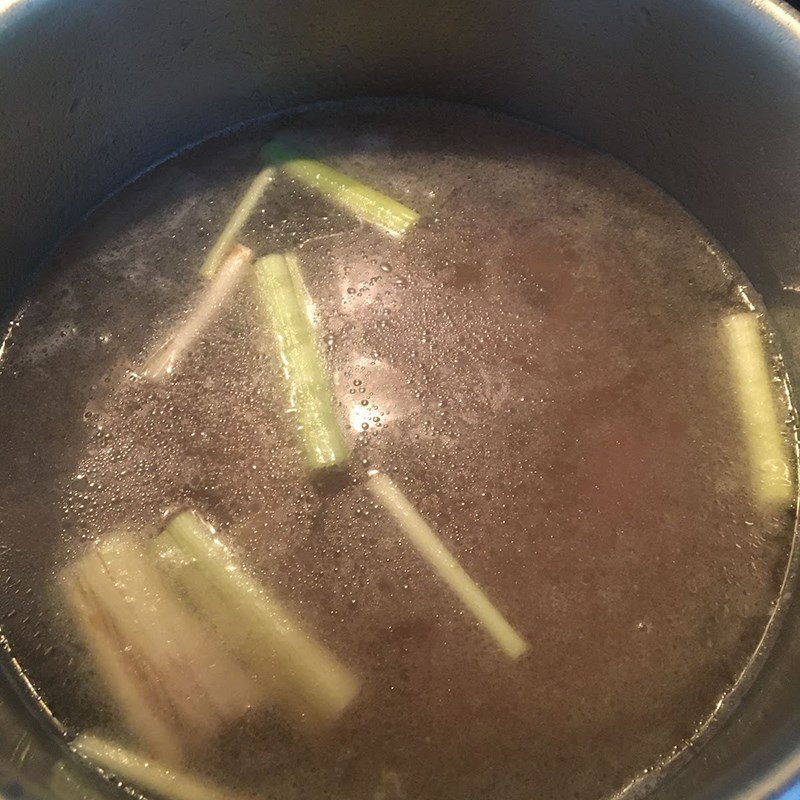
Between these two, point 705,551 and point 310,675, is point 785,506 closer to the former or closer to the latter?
point 705,551

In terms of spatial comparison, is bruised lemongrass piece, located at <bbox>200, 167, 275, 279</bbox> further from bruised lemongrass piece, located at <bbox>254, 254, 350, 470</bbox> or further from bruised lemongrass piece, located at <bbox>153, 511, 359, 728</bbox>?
bruised lemongrass piece, located at <bbox>153, 511, 359, 728</bbox>

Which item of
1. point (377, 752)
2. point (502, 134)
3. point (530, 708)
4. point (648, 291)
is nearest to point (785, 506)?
point (648, 291)

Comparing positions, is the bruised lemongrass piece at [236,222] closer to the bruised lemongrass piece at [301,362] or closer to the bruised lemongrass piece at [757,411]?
the bruised lemongrass piece at [301,362]

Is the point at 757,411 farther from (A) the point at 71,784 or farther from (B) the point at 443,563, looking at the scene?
(A) the point at 71,784

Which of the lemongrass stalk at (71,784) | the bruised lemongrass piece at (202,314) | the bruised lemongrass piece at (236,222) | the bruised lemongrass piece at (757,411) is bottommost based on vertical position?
the bruised lemongrass piece at (757,411)

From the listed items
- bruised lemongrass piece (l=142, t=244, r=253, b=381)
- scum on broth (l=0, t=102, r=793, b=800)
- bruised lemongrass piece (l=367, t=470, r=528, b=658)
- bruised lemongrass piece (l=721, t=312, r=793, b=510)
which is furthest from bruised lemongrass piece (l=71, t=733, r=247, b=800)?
bruised lemongrass piece (l=721, t=312, r=793, b=510)

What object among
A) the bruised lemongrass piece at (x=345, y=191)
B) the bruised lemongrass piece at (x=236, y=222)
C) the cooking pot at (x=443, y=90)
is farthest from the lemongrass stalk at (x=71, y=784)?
the bruised lemongrass piece at (x=345, y=191)

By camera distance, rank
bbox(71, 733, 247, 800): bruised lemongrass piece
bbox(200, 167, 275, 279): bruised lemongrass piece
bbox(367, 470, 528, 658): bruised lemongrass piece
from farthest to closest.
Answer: bbox(200, 167, 275, 279): bruised lemongrass piece, bbox(367, 470, 528, 658): bruised lemongrass piece, bbox(71, 733, 247, 800): bruised lemongrass piece
